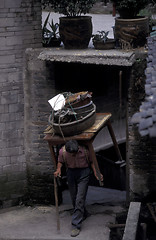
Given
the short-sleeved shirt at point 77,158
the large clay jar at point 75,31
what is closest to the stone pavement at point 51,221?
the short-sleeved shirt at point 77,158

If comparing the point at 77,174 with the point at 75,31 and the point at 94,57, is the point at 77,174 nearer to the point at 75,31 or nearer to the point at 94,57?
the point at 94,57

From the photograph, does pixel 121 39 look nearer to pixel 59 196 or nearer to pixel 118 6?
pixel 118 6

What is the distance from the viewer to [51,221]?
1068 cm

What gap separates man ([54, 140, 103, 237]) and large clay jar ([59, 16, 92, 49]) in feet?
7.82

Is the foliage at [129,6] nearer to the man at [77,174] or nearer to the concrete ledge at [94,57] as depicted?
the concrete ledge at [94,57]

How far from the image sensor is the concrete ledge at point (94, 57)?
10172mm

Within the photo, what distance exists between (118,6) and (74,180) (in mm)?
3575

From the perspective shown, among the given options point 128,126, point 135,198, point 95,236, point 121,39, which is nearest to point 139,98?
point 128,126

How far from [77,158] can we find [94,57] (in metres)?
1.98

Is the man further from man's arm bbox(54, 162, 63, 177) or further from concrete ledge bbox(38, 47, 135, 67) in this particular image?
concrete ledge bbox(38, 47, 135, 67)

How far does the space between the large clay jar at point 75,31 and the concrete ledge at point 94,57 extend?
390 mm

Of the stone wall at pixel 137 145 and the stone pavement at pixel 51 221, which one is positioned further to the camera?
the stone wall at pixel 137 145

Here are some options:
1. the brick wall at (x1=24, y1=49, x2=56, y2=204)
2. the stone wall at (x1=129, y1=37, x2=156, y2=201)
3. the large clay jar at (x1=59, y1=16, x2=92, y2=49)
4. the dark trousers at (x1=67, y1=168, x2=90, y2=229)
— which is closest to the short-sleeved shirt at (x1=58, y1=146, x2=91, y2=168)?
the dark trousers at (x1=67, y1=168, x2=90, y2=229)

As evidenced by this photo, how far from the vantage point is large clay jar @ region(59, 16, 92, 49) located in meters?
10.9
